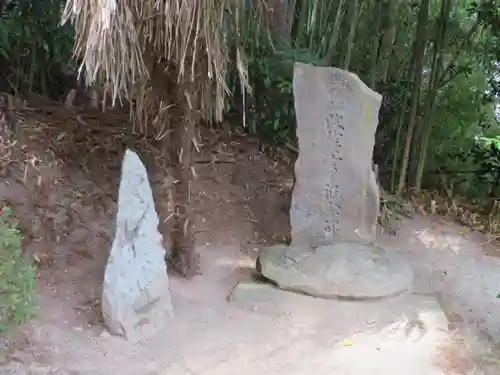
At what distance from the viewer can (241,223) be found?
4660mm

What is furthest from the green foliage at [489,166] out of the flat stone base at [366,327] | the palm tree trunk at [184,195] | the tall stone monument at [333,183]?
the palm tree trunk at [184,195]

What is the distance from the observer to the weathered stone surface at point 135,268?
316cm

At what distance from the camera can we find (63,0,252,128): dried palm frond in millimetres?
3051

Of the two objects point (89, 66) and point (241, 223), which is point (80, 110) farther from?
point (89, 66)

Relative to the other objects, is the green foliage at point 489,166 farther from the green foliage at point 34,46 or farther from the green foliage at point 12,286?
the green foliage at point 12,286

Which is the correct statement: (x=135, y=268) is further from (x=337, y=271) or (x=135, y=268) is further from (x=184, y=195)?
(x=337, y=271)

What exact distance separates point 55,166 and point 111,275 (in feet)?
4.42

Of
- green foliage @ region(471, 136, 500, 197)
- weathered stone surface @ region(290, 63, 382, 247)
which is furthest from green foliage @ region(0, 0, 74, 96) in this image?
green foliage @ region(471, 136, 500, 197)

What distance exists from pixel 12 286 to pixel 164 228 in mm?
1363

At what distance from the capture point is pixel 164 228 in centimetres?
394

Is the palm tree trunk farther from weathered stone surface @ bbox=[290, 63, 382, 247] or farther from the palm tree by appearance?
weathered stone surface @ bbox=[290, 63, 382, 247]

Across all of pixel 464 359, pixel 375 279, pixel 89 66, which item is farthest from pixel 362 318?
pixel 89 66

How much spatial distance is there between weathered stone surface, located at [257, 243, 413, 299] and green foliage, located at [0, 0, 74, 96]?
2085mm

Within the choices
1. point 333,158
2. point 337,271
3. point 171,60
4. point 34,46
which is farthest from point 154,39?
point 34,46
